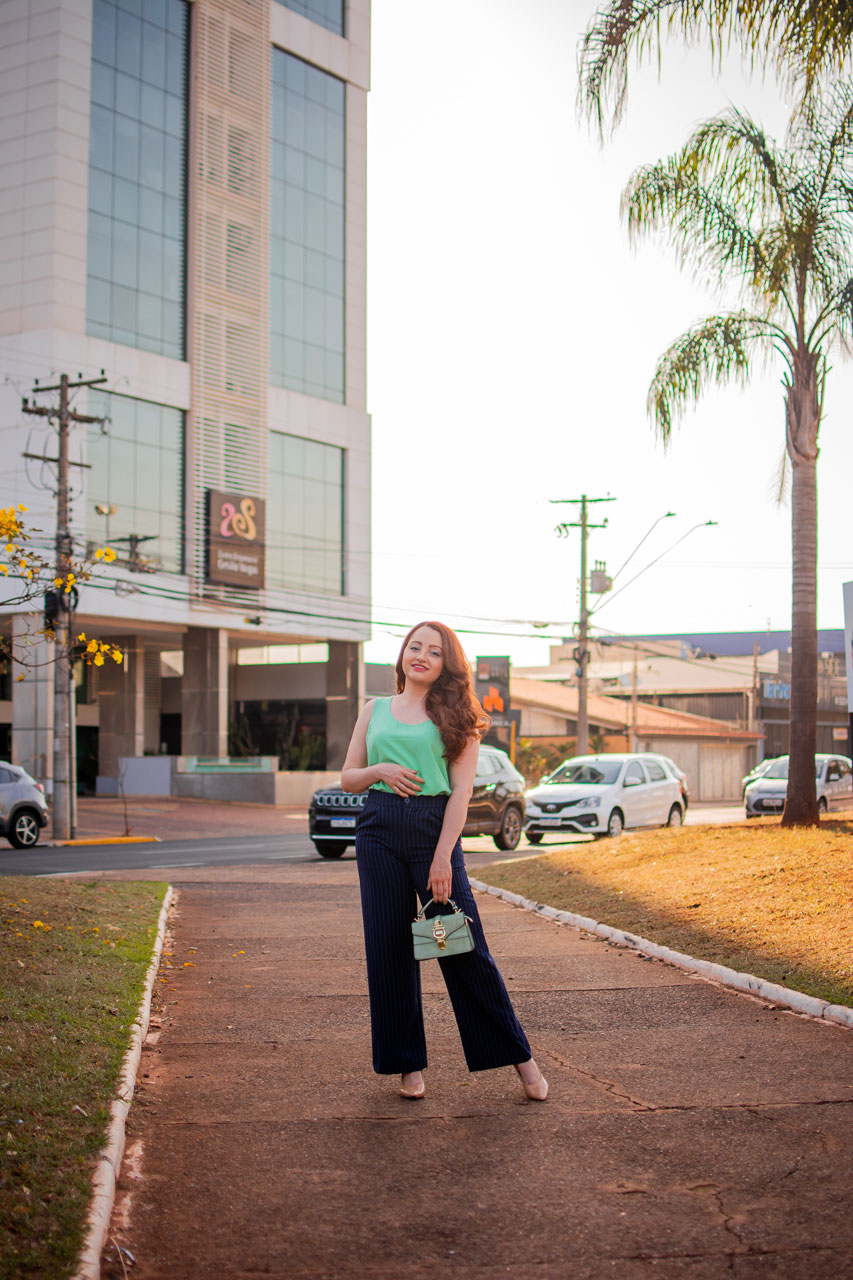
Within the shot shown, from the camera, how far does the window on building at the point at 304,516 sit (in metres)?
47.0

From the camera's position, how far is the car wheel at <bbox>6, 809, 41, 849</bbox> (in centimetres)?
2370

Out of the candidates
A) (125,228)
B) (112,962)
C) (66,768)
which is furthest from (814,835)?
(125,228)

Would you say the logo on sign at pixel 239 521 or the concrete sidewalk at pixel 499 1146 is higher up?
the logo on sign at pixel 239 521

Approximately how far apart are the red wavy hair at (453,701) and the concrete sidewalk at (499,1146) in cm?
149

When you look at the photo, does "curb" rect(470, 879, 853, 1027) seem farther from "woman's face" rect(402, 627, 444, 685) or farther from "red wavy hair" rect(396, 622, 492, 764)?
"woman's face" rect(402, 627, 444, 685)

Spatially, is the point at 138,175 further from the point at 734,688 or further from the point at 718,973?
the point at 718,973

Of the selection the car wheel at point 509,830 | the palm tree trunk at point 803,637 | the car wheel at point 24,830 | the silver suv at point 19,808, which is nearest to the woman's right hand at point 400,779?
the palm tree trunk at point 803,637

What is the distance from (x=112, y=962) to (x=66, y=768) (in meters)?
18.5

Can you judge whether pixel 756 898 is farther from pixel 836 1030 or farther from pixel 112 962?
pixel 112 962

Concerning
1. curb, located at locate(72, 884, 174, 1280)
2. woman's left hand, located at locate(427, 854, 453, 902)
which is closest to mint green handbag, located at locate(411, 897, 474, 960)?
woman's left hand, located at locate(427, 854, 453, 902)

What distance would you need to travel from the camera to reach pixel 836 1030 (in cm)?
→ 662

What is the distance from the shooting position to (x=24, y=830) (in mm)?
23875

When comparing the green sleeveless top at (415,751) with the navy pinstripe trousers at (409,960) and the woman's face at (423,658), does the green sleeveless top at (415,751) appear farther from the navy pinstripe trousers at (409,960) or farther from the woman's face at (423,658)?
the woman's face at (423,658)

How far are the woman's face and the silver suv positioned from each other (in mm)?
19662
